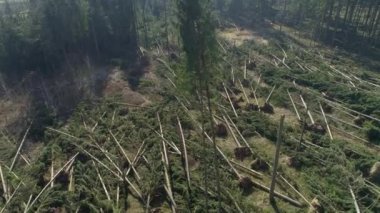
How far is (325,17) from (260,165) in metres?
44.4

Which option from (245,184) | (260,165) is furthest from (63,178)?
(260,165)

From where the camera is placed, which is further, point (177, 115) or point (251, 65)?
point (251, 65)

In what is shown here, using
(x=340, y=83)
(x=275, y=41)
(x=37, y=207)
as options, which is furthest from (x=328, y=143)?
(x=275, y=41)

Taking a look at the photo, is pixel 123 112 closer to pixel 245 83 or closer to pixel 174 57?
pixel 245 83

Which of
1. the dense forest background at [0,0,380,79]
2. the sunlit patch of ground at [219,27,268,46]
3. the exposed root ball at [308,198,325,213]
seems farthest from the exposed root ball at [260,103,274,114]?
the sunlit patch of ground at [219,27,268,46]

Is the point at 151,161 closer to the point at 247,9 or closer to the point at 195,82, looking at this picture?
the point at 195,82

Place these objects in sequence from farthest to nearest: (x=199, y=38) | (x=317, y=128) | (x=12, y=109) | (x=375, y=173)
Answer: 1. (x=12, y=109)
2. (x=317, y=128)
3. (x=375, y=173)
4. (x=199, y=38)

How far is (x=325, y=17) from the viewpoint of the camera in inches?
2298

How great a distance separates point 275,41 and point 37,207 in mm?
43750

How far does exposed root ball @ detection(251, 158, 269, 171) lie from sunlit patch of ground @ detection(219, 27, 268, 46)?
33228 mm

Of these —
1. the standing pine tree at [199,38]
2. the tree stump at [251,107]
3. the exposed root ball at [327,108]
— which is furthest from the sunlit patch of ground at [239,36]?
the standing pine tree at [199,38]

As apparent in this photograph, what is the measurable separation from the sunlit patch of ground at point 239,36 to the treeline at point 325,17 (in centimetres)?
787

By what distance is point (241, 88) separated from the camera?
115 ft

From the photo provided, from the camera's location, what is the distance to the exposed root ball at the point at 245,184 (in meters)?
20.7
